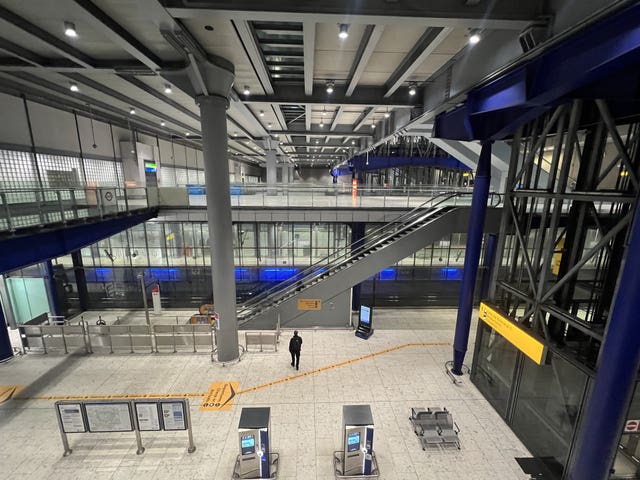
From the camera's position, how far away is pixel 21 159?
10969mm

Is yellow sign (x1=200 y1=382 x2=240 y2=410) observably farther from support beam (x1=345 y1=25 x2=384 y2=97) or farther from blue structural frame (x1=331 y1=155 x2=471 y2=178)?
blue structural frame (x1=331 y1=155 x2=471 y2=178)

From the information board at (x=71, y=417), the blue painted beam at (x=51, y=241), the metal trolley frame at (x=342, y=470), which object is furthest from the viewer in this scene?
the blue painted beam at (x=51, y=241)

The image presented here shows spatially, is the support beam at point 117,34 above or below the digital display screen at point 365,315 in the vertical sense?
above

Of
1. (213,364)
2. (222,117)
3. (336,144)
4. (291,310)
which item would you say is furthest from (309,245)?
(222,117)

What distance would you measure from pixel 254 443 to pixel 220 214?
584cm

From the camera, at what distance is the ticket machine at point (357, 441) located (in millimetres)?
5512

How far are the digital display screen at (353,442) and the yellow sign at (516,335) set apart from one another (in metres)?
4.09

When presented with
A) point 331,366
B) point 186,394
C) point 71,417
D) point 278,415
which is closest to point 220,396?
point 186,394

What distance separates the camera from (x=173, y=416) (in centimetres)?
609

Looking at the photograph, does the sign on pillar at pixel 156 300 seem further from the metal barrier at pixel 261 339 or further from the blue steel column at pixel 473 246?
the blue steel column at pixel 473 246

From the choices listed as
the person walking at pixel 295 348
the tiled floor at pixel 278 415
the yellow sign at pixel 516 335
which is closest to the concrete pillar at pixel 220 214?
the tiled floor at pixel 278 415

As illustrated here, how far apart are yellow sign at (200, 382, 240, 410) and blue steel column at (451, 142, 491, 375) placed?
6874mm

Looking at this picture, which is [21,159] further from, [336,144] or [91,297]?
[336,144]

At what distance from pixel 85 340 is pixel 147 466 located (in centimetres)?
627
